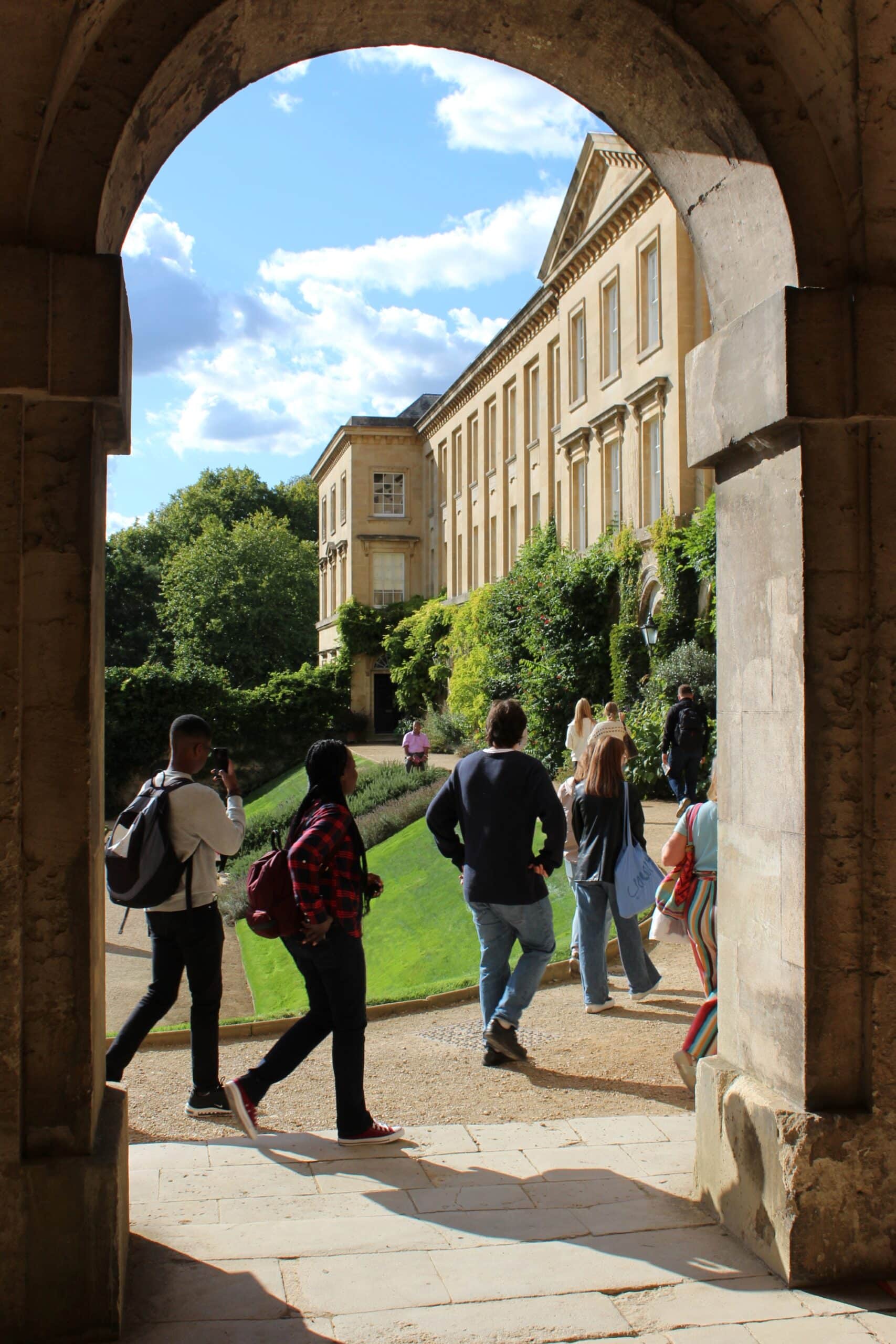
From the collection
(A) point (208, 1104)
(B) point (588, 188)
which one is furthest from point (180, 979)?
(B) point (588, 188)

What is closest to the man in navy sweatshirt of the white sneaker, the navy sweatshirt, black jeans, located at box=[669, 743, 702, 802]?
the navy sweatshirt

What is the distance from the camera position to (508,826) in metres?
6.43

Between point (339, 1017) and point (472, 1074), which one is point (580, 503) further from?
point (339, 1017)

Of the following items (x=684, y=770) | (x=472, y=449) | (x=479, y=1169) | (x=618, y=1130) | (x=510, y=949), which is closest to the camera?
(x=479, y=1169)

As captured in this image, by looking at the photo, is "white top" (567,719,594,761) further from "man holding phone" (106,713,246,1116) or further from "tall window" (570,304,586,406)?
"tall window" (570,304,586,406)

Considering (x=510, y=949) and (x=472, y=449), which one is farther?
(x=472, y=449)

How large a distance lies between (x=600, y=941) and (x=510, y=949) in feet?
4.74

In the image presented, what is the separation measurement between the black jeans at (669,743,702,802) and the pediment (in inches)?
559

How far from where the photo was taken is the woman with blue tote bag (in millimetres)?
7684

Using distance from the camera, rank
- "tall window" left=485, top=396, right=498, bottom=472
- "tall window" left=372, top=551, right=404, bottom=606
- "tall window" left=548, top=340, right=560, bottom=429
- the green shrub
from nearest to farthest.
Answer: the green shrub
"tall window" left=548, top=340, right=560, bottom=429
"tall window" left=485, top=396, right=498, bottom=472
"tall window" left=372, top=551, right=404, bottom=606

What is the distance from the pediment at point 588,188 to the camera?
1045 inches

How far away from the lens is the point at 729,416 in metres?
4.24

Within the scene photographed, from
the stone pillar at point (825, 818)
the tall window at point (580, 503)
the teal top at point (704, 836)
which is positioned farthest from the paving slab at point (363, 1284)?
the tall window at point (580, 503)

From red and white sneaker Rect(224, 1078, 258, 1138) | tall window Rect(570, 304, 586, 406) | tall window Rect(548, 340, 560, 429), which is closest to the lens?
red and white sneaker Rect(224, 1078, 258, 1138)
